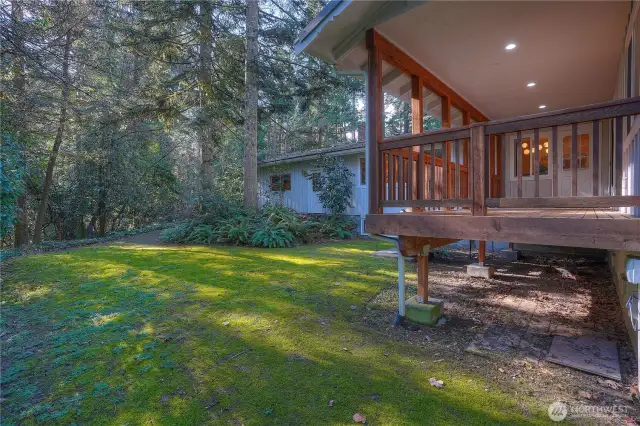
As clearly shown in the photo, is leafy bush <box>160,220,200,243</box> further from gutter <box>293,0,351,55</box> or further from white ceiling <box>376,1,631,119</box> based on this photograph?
white ceiling <box>376,1,631,119</box>

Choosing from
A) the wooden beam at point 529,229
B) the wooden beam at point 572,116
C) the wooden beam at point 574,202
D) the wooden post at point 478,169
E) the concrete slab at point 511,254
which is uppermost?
the wooden beam at point 572,116

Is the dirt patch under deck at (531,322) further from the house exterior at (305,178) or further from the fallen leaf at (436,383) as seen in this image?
the house exterior at (305,178)

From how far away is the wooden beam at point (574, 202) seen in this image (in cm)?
236

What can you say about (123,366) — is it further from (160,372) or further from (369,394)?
(369,394)

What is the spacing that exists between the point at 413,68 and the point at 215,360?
4.69 metres

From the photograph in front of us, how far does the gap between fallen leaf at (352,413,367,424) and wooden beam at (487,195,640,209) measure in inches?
81.0

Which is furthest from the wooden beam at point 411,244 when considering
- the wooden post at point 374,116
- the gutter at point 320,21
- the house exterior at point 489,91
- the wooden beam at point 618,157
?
the gutter at point 320,21

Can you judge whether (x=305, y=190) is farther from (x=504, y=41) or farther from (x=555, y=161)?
(x=555, y=161)

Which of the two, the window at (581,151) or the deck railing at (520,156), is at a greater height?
the window at (581,151)

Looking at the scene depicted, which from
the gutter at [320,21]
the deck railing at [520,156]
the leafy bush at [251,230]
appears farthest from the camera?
the leafy bush at [251,230]

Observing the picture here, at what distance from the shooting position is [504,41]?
14.6 feet

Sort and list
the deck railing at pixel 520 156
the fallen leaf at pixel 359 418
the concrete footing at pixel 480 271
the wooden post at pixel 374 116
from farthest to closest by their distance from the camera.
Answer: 1. the concrete footing at pixel 480 271
2. the wooden post at pixel 374 116
3. the deck railing at pixel 520 156
4. the fallen leaf at pixel 359 418

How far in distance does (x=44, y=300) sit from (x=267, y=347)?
3.65 meters

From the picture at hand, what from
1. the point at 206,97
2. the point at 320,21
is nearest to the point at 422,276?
the point at 320,21
